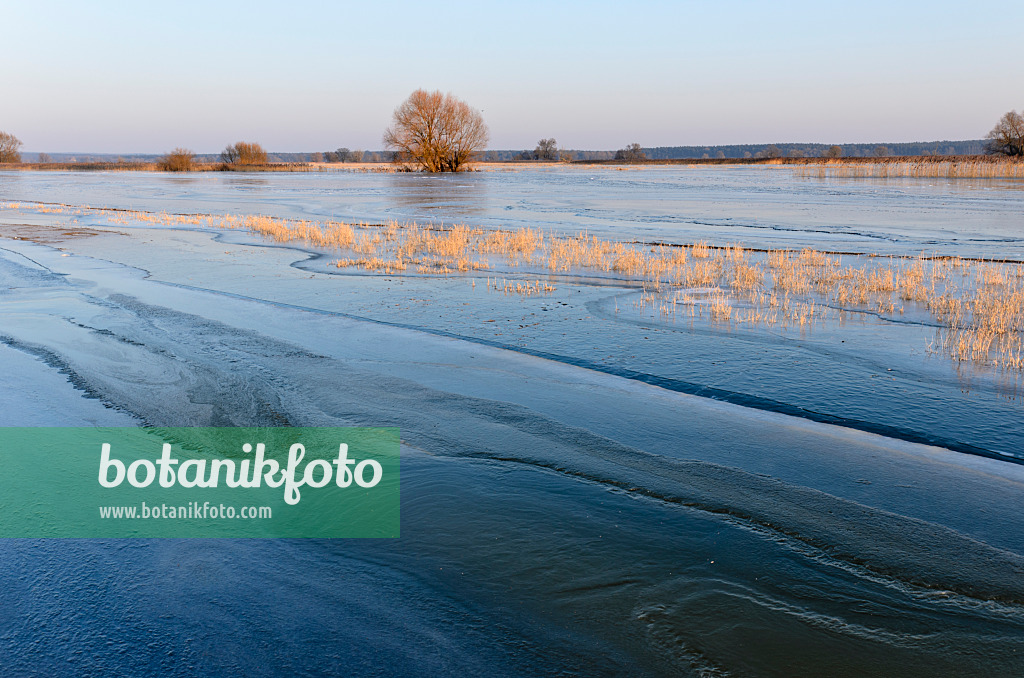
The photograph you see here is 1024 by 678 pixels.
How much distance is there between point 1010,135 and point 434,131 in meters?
66.9

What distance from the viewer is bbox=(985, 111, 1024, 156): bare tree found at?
79.1m

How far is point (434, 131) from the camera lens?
317 feet

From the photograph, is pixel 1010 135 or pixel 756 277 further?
pixel 1010 135

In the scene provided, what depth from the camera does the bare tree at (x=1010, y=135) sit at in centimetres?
7912

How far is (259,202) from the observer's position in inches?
1644

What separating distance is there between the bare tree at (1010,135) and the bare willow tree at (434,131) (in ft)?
200

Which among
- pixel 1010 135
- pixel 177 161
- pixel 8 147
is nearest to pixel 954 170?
pixel 1010 135

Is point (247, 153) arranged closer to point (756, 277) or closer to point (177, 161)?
point (177, 161)

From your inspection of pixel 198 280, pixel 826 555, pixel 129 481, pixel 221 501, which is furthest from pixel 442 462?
pixel 198 280

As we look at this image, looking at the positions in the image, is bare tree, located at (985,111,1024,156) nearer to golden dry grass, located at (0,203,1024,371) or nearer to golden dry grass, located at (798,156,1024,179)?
golden dry grass, located at (798,156,1024,179)

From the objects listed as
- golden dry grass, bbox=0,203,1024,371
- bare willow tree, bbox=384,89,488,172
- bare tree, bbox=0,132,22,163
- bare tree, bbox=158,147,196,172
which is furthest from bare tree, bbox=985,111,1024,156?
bare tree, bbox=0,132,22,163

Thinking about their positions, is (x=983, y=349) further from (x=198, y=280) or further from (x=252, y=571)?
(x=198, y=280)

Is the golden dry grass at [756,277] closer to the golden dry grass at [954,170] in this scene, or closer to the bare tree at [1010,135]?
the golden dry grass at [954,170]

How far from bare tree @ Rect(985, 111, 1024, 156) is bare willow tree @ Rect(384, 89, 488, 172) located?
200ft
